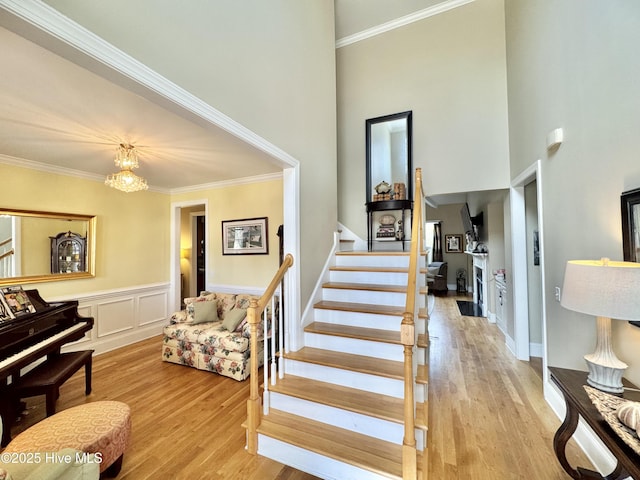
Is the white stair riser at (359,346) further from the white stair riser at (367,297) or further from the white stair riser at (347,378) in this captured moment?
the white stair riser at (367,297)

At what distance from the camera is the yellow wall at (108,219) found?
10.6ft

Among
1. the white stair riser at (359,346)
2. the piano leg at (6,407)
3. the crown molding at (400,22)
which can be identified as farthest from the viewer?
the crown molding at (400,22)

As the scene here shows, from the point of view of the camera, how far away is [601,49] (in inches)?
64.8

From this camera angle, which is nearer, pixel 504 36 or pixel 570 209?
pixel 570 209

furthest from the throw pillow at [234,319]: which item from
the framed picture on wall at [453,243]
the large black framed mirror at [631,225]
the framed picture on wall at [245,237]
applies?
the framed picture on wall at [453,243]

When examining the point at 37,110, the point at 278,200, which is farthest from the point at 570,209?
the point at 37,110

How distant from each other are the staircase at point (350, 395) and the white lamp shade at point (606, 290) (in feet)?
3.47

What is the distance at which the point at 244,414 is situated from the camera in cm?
234

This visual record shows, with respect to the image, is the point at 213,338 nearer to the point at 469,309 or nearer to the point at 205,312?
the point at 205,312

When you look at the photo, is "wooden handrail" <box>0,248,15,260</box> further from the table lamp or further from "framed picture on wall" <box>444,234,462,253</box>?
"framed picture on wall" <box>444,234,462,253</box>

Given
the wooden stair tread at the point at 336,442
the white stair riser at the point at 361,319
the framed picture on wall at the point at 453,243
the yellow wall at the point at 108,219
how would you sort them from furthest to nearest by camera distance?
the framed picture on wall at the point at 453,243 → the yellow wall at the point at 108,219 → the white stair riser at the point at 361,319 → the wooden stair tread at the point at 336,442

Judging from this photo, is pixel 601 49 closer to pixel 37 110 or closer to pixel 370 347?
pixel 370 347

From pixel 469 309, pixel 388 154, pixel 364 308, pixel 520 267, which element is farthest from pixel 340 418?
pixel 469 309

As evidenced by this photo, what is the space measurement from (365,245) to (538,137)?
236 cm
